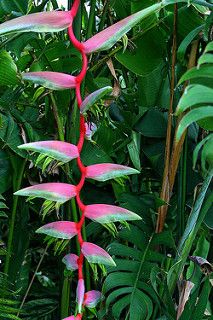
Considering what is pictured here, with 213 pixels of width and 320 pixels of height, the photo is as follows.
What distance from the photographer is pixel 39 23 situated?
486 millimetres

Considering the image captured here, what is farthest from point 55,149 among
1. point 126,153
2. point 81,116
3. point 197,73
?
point 126,153

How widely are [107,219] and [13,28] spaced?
7.3 inches

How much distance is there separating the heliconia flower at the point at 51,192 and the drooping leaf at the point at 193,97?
14cm

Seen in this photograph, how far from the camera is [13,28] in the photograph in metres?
0.48

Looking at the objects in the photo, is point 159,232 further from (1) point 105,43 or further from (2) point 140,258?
(1) point 105,43

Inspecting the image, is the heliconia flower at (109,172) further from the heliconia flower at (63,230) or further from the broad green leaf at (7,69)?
the broad green leaf at (7,69)

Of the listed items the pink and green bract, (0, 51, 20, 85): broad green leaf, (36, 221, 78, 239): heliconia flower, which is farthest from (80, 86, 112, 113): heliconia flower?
(0, 51, 20, 85): broad green leaf

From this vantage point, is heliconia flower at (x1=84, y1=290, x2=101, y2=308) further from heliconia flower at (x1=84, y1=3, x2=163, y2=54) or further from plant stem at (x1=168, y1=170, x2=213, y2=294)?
heliconia flower at (x1=84, y1=3, x2=163, y2=54)

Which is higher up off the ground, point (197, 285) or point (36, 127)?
point (36, 127)

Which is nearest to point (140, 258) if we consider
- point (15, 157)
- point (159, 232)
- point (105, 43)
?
point (159, 232)

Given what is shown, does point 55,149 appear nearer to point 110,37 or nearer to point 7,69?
point 110,37

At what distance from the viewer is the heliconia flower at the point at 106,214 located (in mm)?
521

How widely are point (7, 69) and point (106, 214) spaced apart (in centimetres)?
27

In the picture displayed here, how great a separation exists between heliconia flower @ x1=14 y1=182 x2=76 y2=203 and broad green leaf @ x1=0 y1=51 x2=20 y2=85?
0.23 meters
